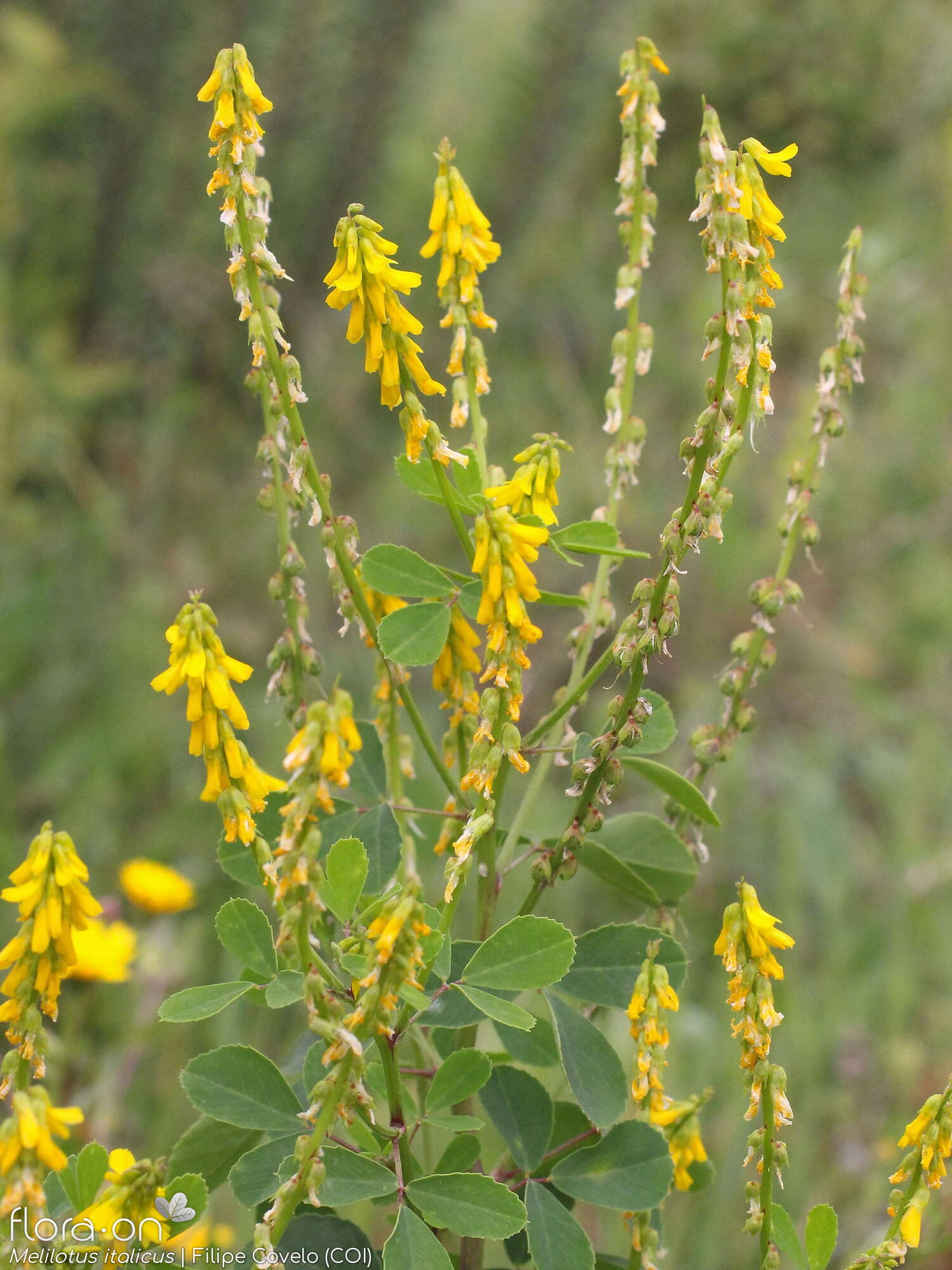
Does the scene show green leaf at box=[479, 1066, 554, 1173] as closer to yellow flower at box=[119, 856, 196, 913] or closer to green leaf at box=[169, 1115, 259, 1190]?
green leaf at box=[169, 1115, 259, 1190]

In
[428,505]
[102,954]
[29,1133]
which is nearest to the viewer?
[29,1133]

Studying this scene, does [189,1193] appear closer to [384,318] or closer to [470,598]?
[470,598]

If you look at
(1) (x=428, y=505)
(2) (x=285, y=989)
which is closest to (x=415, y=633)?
(2) (x=285, y=989)

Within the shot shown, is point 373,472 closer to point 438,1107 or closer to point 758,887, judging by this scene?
point 758,887

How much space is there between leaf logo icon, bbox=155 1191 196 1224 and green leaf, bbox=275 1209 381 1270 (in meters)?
0.10

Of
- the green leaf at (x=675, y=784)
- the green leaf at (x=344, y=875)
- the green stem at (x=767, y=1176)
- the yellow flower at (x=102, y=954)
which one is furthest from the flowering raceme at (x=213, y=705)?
the yellow flower at (x=102, y=954)

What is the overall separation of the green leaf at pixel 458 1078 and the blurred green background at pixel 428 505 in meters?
1.44

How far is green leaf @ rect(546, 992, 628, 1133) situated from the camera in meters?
0.91

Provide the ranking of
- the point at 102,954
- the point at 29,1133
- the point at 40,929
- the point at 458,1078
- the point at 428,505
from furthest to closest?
the point at 428,505 → the point at 102,954 → the point at 458,1078 → the point at 40,929 → the point at 29,1133

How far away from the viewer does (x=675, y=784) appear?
92 centimetres

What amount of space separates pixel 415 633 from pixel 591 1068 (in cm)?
37

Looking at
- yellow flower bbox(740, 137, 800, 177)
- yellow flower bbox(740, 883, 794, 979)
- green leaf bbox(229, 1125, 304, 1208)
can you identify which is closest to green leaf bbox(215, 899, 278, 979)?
green leaf bbox(229, 1125, 304, 1208)

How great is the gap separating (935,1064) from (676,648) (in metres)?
1.95

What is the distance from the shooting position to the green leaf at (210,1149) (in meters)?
0.96
